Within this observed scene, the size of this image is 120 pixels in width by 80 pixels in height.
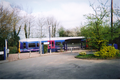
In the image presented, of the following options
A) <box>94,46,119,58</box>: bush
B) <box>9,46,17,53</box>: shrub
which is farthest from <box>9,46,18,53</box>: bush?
<box>94,46,119,58</box>: bush

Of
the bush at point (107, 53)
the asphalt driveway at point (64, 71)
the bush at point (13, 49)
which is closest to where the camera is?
the asphalt driveway at point (64, 71)

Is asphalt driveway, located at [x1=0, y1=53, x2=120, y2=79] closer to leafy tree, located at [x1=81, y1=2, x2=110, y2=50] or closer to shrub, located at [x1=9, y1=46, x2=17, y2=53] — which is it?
leafy tree, located at [x1=81, y1=2, x2=110, y2=50]

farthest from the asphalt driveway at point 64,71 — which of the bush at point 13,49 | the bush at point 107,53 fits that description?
the bush at point 13,49

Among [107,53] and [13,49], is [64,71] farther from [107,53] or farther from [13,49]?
[13,49]

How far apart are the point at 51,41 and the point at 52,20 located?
58.6ft

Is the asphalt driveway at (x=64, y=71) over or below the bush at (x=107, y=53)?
below

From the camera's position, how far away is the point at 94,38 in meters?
14.0

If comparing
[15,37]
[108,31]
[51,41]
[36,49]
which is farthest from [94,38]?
[15,37]

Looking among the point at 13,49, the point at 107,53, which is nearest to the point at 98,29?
the point at 107,53

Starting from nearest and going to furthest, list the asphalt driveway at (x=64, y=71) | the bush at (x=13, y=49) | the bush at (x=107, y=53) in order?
1. the asphalt driveway at (x=64, y=71)
2. the bush at (x=107, y=53)
3. the bush at (x=13, y=49)

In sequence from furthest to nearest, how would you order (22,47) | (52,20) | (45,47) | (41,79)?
(52,20), (22,47), (45,47), (41,79)

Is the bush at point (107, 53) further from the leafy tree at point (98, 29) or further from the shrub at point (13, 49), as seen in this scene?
the shrub at point (13, 49)

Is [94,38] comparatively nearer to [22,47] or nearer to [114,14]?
Answer: [114,14]

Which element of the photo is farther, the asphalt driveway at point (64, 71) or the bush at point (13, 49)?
the bush at point (13, 49)
